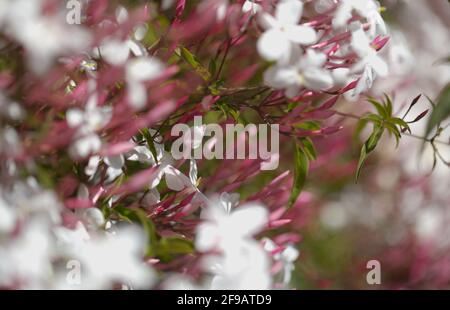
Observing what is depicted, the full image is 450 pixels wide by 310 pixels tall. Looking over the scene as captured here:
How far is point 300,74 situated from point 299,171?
0.17 metres

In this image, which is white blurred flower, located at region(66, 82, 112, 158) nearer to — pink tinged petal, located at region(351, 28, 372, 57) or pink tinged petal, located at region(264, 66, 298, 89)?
pink tinged petal, located at region(264, 66, 298, 89)

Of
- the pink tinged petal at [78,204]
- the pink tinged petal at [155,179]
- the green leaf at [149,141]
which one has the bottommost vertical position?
the pink tinged petal at [78,204]

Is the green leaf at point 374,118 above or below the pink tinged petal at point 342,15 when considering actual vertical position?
below

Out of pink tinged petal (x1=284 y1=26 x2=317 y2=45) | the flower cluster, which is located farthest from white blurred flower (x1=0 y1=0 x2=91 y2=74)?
pink tinged petal (x1=284 y1=26 x2=317 y2=45)

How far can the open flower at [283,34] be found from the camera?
0.59 metres

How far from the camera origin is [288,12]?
2.02ft

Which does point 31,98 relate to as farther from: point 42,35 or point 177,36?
point 177,36

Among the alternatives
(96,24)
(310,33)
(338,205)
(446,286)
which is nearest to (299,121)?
(310,33)

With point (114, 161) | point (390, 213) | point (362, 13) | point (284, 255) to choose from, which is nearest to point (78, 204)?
point (114, 161)

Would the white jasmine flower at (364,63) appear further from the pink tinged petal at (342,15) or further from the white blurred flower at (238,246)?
the white blurred flower at (238,246)

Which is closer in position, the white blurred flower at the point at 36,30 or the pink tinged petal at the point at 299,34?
the white blurred flower at the point at 36,30

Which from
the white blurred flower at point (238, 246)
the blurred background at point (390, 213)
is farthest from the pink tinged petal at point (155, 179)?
the blurred background at point (390, 213)

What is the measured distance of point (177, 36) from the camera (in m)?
0.70
